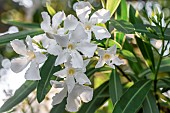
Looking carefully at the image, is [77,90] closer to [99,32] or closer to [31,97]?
[99,32]

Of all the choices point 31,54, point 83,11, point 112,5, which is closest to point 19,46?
point 31,54

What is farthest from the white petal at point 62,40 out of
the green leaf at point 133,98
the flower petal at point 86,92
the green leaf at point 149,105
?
the green leaf at point 149,105

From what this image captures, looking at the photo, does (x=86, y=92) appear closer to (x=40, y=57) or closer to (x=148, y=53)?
(x=40, y=57)

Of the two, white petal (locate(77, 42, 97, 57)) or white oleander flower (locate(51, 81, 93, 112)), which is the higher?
white petal (locate(77, 42, 97, 57))

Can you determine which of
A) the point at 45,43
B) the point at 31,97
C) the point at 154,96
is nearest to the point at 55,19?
the point at 45,43

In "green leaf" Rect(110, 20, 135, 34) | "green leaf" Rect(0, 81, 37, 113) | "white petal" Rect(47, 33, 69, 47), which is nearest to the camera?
"white petal" Rect(47, 33, 69, 47)

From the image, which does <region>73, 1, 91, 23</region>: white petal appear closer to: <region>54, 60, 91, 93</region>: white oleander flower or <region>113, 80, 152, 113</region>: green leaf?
<region>54, 60, 91, 93</region>: white oleander flower

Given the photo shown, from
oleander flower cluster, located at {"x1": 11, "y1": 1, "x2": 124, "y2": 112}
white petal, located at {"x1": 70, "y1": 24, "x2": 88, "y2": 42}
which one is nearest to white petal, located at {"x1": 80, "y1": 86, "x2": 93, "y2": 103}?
oleander flower cluster, located at {"x1": 11, "y1": 1, "x2": 124, "y2": 112}
